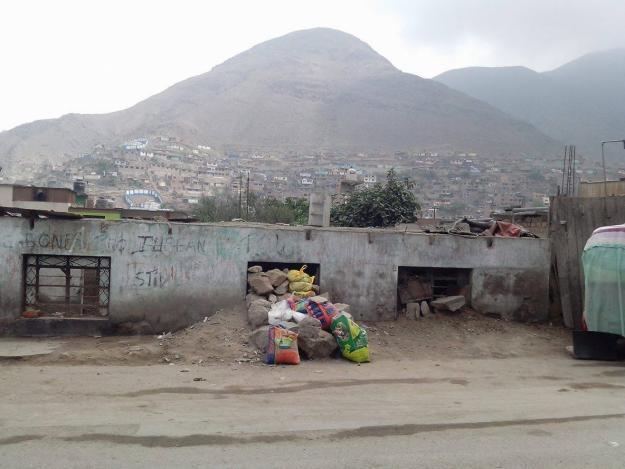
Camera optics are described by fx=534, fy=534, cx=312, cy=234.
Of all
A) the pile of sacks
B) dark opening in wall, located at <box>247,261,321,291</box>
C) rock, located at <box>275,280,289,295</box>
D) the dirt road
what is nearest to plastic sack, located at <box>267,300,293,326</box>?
the pile of sacks

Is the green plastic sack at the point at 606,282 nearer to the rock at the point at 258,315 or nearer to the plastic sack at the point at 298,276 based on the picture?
the plastic sack at the point at 298,276

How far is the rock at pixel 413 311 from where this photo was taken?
11609 millimetres

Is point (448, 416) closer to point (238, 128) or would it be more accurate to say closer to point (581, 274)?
point (581, 274)

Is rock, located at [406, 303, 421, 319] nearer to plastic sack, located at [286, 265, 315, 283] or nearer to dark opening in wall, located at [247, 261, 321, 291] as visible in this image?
dark opening in wall, located at [247, 261, 321, 291]

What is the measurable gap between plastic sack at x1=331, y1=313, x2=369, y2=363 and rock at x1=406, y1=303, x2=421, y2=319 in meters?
2.69

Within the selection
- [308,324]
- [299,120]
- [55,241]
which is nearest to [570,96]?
[299,120]

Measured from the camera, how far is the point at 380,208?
86.1 ft

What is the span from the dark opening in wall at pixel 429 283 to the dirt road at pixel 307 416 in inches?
122

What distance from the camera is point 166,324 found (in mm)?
10633

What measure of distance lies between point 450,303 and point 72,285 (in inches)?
308

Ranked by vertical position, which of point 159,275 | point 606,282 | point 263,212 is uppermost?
point 263,212

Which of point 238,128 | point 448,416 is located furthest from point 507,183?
point 448,416

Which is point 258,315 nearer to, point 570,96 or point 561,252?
point 561,252

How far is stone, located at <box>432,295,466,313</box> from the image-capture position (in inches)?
457
